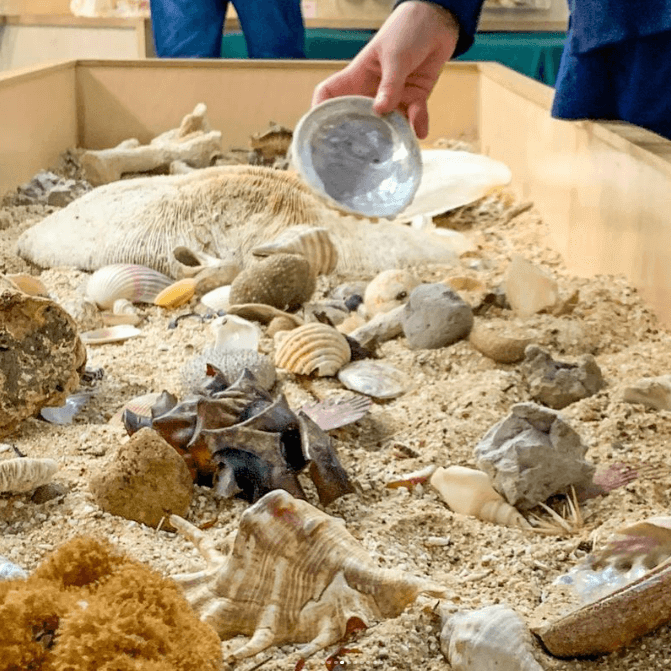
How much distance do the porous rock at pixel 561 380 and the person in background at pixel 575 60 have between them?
0.85 metres

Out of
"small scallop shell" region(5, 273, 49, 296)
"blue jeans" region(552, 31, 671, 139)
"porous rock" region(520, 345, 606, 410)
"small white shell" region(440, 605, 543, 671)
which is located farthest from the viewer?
"blue jeans" region(552, 31, 671, 139)

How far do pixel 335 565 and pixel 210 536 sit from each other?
22 cm

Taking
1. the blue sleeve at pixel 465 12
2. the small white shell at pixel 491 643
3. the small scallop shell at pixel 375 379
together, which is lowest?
the small scallop shell at pixel 375 379

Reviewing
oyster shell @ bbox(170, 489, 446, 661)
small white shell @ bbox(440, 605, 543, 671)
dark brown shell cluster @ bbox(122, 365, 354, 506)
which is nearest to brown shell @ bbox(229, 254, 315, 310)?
dark brown shell cluster @ bbox(122, 365, 354, 506)

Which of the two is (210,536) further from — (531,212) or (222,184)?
(531,212)

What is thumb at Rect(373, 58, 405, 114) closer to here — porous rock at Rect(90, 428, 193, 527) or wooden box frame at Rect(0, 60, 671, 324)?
wooden box frame at Rect(0, 60, 671, 324)

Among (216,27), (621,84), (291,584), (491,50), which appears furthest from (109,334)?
(491,50)

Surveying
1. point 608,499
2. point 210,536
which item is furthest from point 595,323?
point 210,536

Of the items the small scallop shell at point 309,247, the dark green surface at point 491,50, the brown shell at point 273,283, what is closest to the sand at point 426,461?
the brown shell at point 273,283

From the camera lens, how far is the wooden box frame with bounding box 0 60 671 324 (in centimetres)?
209

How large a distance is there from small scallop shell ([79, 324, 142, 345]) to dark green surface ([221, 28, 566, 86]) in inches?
155

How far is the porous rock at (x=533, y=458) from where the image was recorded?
50.6 inches

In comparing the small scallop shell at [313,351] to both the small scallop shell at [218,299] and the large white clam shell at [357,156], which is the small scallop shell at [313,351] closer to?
the small scallop shell at [218,299]

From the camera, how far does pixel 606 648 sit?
87cm
